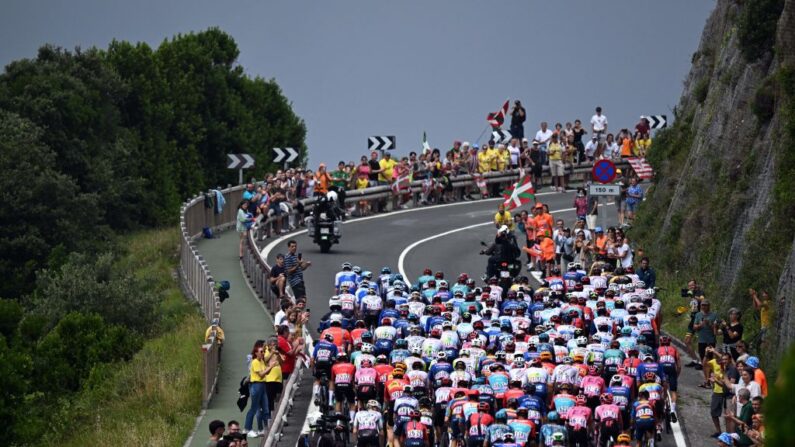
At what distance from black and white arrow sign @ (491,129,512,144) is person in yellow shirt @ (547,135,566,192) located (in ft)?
7.74

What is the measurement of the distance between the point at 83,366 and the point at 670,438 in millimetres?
17798

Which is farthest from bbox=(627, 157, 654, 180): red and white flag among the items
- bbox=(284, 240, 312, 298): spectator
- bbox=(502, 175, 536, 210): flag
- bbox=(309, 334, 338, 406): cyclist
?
bbox=(309, 334, 338, 406): cyclist

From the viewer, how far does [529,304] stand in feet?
82.2

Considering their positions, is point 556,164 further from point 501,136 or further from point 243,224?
point 243,224

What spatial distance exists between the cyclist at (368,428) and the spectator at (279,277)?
11.2 m

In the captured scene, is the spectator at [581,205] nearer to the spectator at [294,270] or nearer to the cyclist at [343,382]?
the spectator at [294,270]

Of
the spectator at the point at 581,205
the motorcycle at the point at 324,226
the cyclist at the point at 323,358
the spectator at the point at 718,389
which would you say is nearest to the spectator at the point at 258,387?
the cyclist at the point at 323,358

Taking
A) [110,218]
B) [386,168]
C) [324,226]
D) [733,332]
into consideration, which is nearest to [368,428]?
[733,332]

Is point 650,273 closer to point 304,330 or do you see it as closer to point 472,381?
point 304,330

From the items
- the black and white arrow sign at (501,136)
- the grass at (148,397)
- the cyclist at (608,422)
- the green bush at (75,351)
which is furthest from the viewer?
the black and white arrow sign at (501,136)

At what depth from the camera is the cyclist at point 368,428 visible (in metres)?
17.2

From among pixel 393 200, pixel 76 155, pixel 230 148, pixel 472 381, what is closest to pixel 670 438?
pixel 472 381

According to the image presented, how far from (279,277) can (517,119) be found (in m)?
24.8

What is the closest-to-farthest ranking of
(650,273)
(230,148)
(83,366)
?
1. (650,273)
2. (83,366)
3. (230,148)
